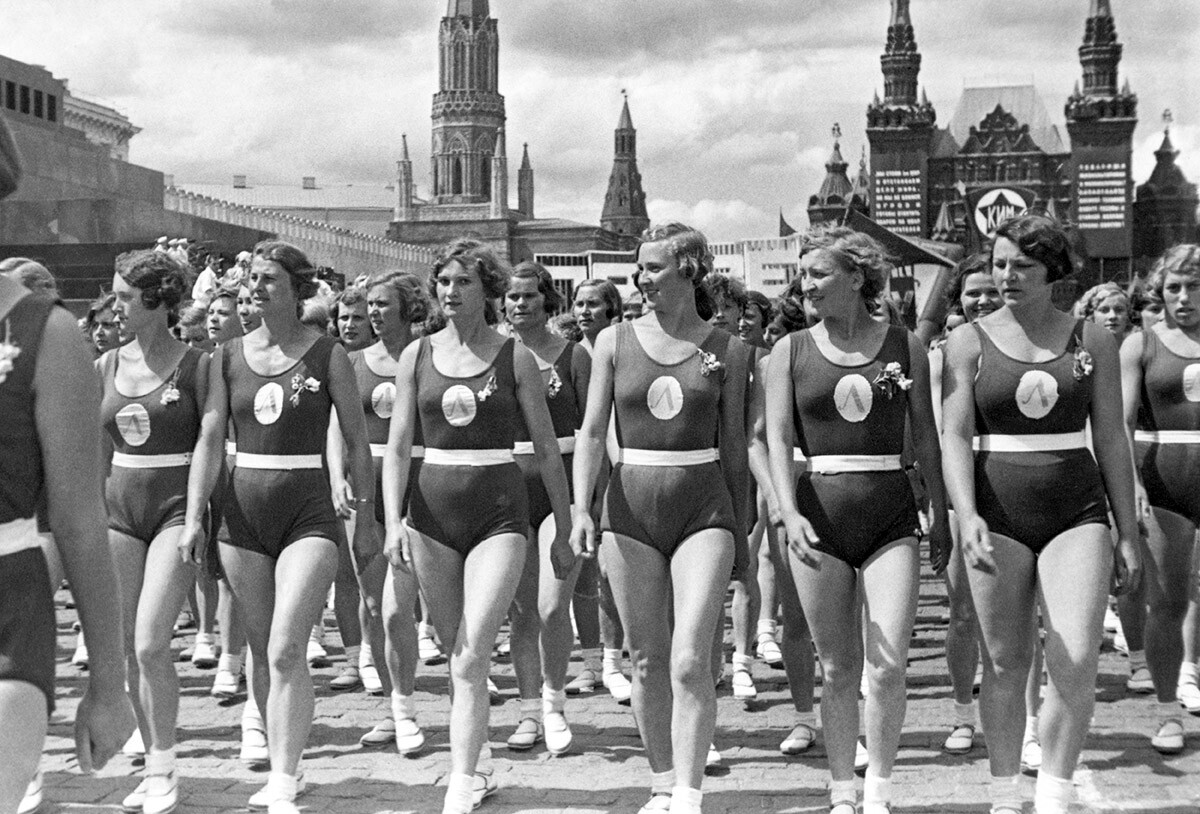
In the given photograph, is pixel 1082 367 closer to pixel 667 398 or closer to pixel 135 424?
pixel 667 398

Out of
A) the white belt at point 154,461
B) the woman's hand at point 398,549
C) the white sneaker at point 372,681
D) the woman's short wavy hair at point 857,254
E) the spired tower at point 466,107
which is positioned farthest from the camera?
the spired tower at point 466,107

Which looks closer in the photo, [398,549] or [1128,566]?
[1128,566]

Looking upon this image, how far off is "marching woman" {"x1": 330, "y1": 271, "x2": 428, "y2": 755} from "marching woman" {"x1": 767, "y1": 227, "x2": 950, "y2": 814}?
6.59ft

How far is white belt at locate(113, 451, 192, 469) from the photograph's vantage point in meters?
6.98

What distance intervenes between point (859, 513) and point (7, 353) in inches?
138

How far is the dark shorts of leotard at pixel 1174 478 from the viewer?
7754mm

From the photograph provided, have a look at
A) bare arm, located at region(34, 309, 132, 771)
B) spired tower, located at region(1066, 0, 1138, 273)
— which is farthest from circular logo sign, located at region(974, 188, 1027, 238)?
bare arm, located at region(34, 309, 132, 771)

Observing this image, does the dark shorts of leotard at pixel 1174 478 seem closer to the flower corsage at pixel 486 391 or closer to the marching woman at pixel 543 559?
the marching woman at pixel 543 559

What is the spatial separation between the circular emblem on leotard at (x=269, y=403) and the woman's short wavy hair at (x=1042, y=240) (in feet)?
9.26

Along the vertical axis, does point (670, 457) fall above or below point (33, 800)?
above

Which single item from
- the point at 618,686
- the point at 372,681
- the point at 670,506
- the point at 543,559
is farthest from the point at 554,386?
the point at 670,506

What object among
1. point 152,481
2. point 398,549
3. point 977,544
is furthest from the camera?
Result: point 152,481

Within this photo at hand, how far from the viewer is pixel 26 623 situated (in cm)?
302

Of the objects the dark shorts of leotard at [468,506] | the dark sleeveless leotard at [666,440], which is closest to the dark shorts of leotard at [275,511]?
the dark shorts of leotard at [468,506]
